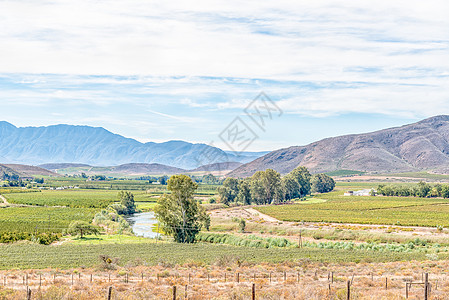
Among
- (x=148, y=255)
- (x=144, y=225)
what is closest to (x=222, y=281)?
(x=148, y=255)

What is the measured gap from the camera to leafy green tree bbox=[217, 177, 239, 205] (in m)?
138

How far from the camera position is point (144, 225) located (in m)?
88.1

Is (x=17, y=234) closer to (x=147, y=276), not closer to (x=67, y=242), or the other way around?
(x=67, y=242)

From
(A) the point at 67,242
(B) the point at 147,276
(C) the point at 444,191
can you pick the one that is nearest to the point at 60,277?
(B) the point at 147,276

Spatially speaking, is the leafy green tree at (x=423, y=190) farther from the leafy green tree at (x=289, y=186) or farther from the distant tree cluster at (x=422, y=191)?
the leafy green tree at (x=289, y=186)

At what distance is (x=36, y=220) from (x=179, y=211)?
114 feet

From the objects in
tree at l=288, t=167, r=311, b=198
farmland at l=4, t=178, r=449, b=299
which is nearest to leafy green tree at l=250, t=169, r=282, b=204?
tree at l=288, t=167, r=311, b=198

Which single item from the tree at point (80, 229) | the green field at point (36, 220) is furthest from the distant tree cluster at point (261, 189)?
the tree at point (80, 229)

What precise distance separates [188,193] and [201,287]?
1471 inches

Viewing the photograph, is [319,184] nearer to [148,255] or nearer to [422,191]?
[422,191]

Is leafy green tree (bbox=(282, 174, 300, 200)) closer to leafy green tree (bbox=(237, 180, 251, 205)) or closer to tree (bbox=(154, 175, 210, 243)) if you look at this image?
leafy green tree (bbox=(237, 180, 251, 205))

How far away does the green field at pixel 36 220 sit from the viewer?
70.4 m

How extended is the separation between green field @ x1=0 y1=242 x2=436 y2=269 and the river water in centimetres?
2245

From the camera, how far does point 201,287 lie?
85.4 feet
